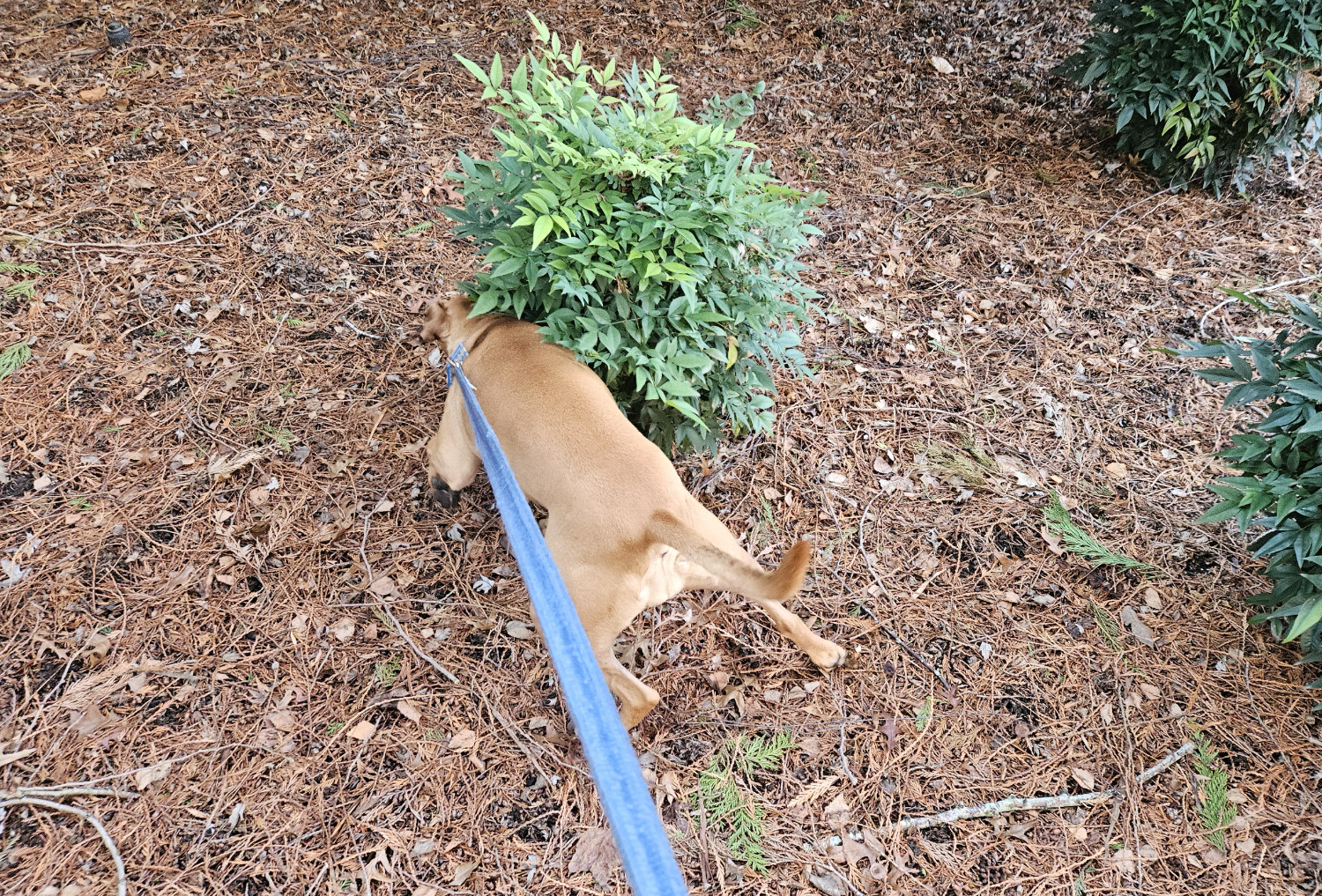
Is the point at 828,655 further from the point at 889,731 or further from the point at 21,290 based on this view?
the point at 21,290

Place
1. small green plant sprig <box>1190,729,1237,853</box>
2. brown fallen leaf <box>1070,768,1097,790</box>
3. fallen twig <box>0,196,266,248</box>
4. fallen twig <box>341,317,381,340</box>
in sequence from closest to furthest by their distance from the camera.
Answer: small green plant sprig <box>1190,729,1237,853</box> < brown fallen leaf <box>1070,768,1097,790</box> < fallen twig <box>341,317,381,340</box> < fallen twig <box>0,196,266,248</box>

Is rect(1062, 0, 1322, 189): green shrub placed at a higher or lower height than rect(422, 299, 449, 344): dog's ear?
higher

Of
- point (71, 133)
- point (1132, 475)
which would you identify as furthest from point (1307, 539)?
point (71, 133)

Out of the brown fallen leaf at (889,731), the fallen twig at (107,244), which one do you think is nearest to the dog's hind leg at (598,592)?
the brown fallen leaf at (889,731)

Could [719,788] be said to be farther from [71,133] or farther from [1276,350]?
[71,133]

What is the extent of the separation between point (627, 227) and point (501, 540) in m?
1.48

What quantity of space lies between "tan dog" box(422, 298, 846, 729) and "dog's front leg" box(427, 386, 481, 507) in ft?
0.26

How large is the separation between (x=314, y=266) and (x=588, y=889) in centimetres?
357

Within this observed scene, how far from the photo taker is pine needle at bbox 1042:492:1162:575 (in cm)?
328

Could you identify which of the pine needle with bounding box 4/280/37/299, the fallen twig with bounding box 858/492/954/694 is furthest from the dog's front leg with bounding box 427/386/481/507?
the pine needle with bounding box 4/280/37/299

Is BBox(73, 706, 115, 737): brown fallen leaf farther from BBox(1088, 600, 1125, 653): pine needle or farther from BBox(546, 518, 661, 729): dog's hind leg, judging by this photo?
BBox(1088, 600, 1125, 653): pine needle

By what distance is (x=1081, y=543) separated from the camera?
3369 mm

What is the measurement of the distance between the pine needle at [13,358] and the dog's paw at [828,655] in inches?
156

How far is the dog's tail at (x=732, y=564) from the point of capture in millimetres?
2094
